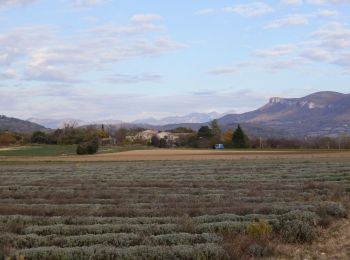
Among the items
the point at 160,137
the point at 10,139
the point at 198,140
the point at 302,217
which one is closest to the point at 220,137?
the point at 198,140

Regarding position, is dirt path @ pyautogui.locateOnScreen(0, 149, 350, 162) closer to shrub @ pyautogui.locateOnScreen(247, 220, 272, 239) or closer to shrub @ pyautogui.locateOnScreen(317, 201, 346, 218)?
shrub @ pyautogui.locateOnScreen(317, 201, 346, 218)

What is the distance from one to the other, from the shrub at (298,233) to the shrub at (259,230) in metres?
0.40

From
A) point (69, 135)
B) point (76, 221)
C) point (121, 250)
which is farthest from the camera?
point (69, 135)

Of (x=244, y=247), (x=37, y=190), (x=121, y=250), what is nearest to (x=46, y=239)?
(x=121, y=250)

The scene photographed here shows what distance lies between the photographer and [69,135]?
485 ft

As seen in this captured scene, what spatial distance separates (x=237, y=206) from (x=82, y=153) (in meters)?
81.1

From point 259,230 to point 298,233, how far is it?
1.02 meters

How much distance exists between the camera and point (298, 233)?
1166 cm

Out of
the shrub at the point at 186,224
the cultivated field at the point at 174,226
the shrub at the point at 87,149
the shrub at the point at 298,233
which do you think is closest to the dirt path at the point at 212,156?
the shrub at the point at 87,149

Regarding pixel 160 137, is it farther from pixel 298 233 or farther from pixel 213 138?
pixel 298 233

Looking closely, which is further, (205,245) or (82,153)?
(82,153)

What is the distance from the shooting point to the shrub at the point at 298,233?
37.7ft

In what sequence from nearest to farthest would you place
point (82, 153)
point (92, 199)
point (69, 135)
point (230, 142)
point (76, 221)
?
point (76, 221) → point (92, 199) → point (82, 153) → point (230, 142) → point (69, 135)

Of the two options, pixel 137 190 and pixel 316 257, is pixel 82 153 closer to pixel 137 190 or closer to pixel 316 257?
pixel 137 190
